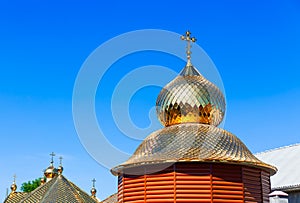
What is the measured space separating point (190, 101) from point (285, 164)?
7.17 metres

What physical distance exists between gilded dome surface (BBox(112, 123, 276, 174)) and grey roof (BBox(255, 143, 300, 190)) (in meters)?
2.65

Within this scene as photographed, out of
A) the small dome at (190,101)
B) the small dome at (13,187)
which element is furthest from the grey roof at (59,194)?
the small dome at (13,187)

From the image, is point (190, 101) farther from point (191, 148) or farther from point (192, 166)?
point (192, 166)

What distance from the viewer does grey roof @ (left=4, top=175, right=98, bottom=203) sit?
30.5 m

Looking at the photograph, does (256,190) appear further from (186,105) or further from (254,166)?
(186,105)

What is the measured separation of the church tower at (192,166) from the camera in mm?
17969

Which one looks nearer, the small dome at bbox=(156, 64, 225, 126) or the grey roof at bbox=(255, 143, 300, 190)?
the small dome at bbox=(156, 64, 225, 126)

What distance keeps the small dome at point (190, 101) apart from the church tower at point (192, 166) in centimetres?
5

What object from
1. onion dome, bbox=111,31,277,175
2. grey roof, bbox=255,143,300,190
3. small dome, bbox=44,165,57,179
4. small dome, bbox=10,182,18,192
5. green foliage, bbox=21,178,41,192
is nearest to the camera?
onion dome, bbox=111,31,277,175

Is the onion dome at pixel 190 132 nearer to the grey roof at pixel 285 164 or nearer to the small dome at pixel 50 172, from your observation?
the grey roof at pixel 285 164

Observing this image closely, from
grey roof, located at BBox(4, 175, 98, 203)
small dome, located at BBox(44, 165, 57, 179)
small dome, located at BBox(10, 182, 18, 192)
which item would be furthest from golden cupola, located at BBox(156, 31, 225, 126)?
small dome, located at BBox(10, 182, 18, 192)

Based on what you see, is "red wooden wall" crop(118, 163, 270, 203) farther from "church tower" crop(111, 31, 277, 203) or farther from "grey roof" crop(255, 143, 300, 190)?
"grey roof" crop(255, 143, 300, 190)

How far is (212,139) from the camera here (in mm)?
19406

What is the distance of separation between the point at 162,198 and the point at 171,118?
16.2 ft
